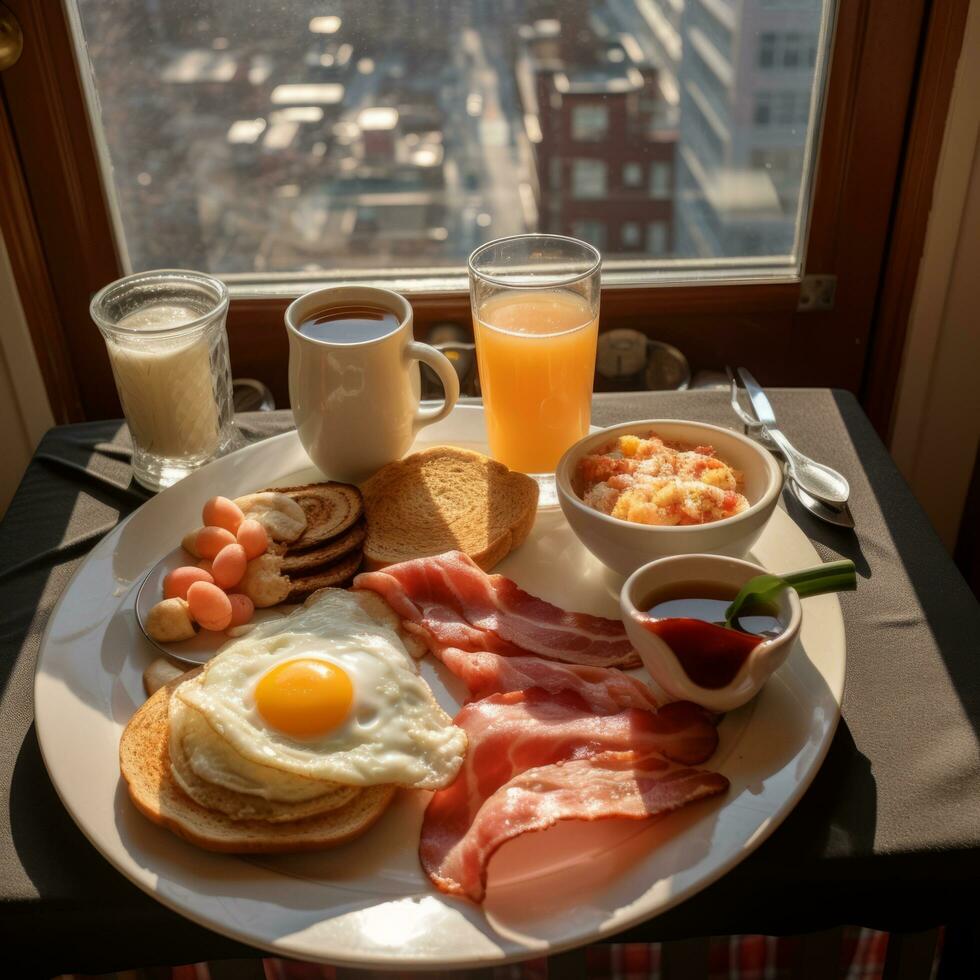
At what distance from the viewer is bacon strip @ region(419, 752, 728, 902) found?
3.53ft

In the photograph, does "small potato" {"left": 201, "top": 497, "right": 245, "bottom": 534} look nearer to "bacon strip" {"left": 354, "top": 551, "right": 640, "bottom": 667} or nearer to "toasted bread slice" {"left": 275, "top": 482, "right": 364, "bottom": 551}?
"toasted bread slice" {"left": 275, "top": 482, "right": 364, "bottom": 551}

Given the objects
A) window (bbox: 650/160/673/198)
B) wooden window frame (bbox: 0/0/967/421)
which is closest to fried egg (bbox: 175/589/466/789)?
wooden window frame (bbox: 0/0/967/421)

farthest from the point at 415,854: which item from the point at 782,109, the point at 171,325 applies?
the point at 782,109

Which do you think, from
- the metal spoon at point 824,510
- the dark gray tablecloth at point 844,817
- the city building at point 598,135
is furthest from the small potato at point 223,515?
the city building at point 598,135

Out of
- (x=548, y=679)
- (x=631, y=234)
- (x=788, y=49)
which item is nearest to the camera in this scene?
(x=548, y=679)

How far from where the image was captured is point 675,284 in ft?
7.83

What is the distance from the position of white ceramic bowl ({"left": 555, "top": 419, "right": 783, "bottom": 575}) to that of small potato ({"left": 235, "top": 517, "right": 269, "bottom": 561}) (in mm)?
432

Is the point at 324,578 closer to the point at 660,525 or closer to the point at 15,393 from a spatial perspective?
the point at 660,525

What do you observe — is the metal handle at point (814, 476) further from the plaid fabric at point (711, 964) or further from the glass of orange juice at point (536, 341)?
the plaid fabric at point (711, 964)

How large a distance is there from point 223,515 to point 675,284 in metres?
1.27

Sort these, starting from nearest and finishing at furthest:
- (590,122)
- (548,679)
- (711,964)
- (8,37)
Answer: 1. (548,679)
2. (711,964)
3. (8,37)
4. (590,122)

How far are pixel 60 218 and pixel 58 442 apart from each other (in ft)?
1.93

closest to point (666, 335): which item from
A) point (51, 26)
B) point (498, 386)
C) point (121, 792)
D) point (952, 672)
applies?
point (498, 386)

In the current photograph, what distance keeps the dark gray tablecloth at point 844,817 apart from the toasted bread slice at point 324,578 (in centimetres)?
36
